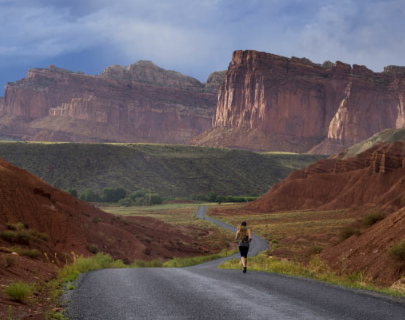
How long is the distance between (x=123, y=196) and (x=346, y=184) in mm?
57787

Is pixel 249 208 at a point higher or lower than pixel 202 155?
lower

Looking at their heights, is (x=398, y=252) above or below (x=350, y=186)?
above

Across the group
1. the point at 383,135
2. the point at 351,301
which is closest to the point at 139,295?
the point at 351,301

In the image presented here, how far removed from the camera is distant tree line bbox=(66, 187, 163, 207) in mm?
118562

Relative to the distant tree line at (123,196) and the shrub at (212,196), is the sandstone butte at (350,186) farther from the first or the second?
the distant tree line at (123,196)

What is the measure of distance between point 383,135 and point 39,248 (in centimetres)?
11310

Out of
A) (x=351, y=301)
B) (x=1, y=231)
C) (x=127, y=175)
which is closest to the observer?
(x=351, y=301)

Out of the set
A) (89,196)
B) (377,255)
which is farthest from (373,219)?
(89,196)

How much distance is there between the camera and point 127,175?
140250 mm

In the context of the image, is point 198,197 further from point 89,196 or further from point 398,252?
point 398,252

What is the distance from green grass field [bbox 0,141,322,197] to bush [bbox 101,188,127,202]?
5.71 meters

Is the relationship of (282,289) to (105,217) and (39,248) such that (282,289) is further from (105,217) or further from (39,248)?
(105,217)

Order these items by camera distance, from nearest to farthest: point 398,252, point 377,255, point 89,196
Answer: point 398,252 → point 377,255 → point 89,196

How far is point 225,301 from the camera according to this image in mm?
11664
